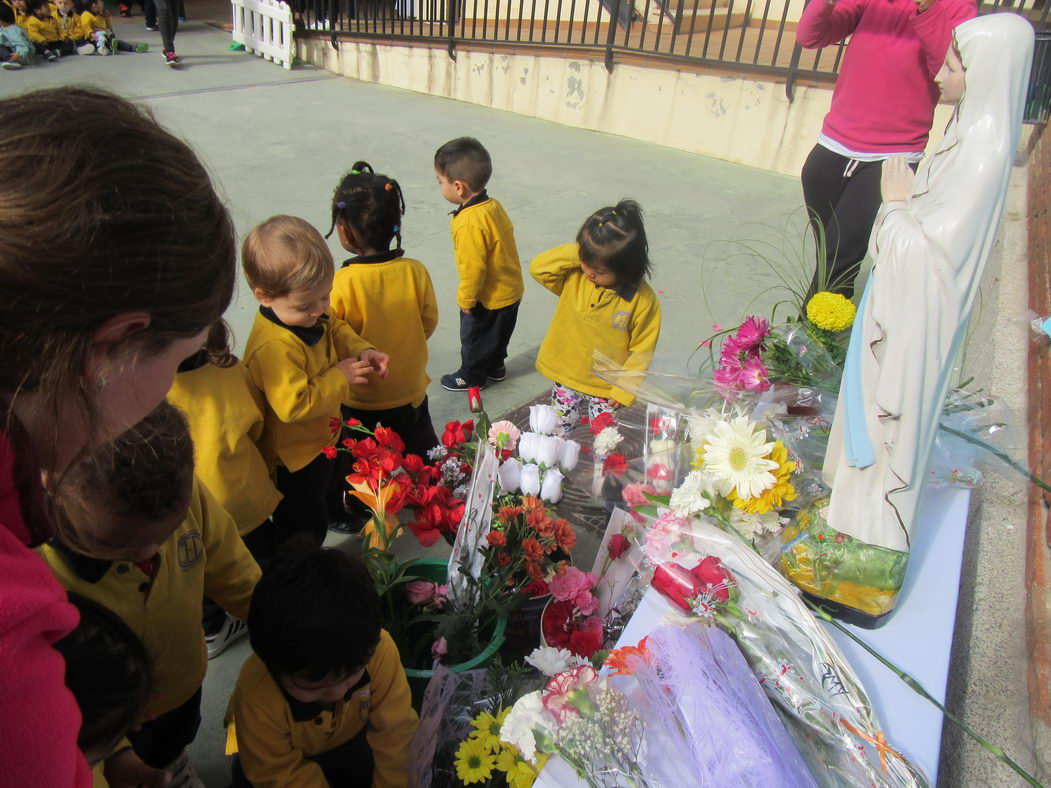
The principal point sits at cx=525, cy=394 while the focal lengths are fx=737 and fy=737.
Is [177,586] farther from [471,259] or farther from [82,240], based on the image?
[471,259]

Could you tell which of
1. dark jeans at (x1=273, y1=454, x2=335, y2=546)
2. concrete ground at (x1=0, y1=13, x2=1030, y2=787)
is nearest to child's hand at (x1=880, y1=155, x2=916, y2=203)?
concrete ground at (x1=0, y1=13, x2=1030, y2=787)

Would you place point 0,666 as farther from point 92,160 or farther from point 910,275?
point 910,275

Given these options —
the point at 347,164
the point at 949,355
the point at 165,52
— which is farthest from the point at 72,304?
the point at 165,52

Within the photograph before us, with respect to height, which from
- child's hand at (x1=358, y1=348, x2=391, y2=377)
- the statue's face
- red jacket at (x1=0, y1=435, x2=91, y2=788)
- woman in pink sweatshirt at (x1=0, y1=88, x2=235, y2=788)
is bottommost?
child's hand at (x1=358, y1=348, x2=391, y2=377)

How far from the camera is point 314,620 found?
56.4 inches

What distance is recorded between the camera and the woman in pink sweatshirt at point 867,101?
319 cm

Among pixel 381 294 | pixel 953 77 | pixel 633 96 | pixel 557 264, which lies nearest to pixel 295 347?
pixel 381 294

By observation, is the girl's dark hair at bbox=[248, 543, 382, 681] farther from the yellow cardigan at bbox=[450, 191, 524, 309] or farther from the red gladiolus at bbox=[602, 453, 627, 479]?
the yellow cardigan at bbox=[450, 191, 524, 309]

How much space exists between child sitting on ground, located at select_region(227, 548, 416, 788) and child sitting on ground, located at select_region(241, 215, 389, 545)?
0.53 meters

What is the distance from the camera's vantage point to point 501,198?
5.80m

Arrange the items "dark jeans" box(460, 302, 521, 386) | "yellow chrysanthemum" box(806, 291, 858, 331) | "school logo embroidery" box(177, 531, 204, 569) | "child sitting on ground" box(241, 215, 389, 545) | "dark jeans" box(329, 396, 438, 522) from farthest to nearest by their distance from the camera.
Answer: "dark jeans" box(460, 302, 521, 386)
"dark jeans" box(329, 396, 438, 522)
"child sitting on ground" box(241, 215, 389, 545)
"yellow chrysanthemum" box(806, 291, 858, 331)
"school logo embroidery" box(177, 531, 204, 569)

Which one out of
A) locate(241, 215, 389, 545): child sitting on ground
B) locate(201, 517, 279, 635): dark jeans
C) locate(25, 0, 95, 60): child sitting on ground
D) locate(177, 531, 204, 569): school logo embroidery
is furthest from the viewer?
locate(25, 0, 95, 60): child sitting on ground

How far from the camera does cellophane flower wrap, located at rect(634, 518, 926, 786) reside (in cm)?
121

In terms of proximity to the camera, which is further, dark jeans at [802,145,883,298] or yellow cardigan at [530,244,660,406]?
dark jeans at [802,145,883,298]
